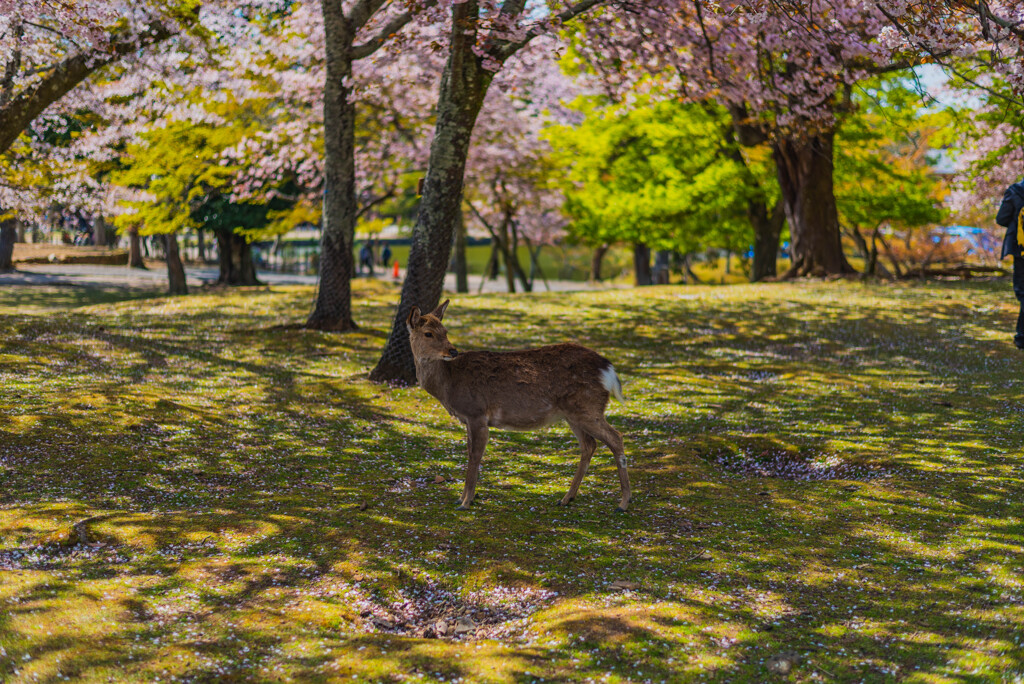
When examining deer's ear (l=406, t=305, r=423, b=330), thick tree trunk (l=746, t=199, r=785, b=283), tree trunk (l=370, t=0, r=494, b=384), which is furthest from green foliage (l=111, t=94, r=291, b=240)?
deer's ear (l=406, t=305, r=423, b=330)

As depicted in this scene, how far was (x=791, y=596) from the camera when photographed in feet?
23.3

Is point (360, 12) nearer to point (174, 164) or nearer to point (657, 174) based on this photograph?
point (174, 164)

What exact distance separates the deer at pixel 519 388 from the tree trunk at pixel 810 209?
22760 mm

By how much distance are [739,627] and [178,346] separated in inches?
607

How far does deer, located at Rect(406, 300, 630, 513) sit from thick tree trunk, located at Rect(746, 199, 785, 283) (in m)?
31.0

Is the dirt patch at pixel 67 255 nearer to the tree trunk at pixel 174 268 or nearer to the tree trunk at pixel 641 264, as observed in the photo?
the tree trunk at pixel 174 268

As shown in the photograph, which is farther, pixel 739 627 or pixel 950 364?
pixel 950 364

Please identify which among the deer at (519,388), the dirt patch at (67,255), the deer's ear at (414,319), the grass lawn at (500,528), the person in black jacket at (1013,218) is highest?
the dirt patch at (67,255)

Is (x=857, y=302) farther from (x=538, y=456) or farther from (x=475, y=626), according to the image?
(x=475, y=626)

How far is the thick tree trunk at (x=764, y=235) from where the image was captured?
127 ft

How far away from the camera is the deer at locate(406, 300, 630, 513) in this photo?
29.3ft

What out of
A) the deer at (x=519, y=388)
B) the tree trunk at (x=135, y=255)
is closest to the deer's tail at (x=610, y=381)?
the deer at (x=519, y=388)

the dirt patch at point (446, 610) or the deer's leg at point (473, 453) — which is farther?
the deer's leg at point (473, 453)

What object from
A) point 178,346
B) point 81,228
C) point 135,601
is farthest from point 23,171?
point 81,228
